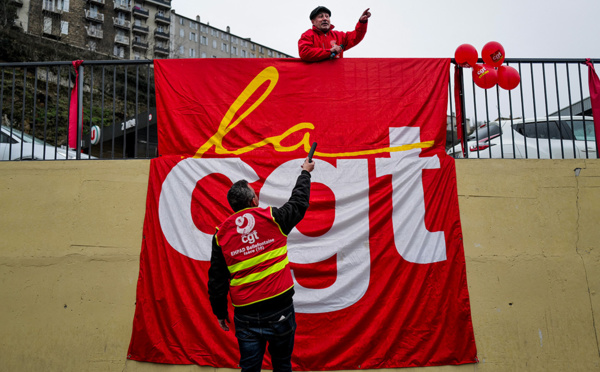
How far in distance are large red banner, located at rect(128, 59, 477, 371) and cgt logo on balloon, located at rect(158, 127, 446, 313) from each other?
0.4 inches

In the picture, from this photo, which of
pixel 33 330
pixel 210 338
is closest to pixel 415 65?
pixel 210 338

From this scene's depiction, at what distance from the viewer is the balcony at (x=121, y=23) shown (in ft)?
163

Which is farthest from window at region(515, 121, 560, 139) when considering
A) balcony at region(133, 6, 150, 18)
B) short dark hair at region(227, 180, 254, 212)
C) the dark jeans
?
balcony at region(133, 6, 150, 18)

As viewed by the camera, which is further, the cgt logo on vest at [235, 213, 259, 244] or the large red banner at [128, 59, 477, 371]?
the large red banner at [128, 59, 477, 371]

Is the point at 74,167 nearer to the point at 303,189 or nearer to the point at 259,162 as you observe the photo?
the point at 259,162

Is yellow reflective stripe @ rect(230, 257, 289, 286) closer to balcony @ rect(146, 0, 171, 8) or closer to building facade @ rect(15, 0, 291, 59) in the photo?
building facade @ rect(15, 0, 291, 59)

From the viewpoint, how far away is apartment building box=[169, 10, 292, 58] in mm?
57531

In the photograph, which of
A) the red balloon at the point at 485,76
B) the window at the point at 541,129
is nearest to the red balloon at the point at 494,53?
the red balloon at the point at 485,76

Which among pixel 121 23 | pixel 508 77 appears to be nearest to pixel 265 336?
pixel 508 77

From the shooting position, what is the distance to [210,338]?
143 inches

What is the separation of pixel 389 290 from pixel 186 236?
6.81 ft

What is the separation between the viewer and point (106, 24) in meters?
48.4

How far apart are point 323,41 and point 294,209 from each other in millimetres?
2475

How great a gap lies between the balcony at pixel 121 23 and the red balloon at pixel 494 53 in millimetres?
55690
